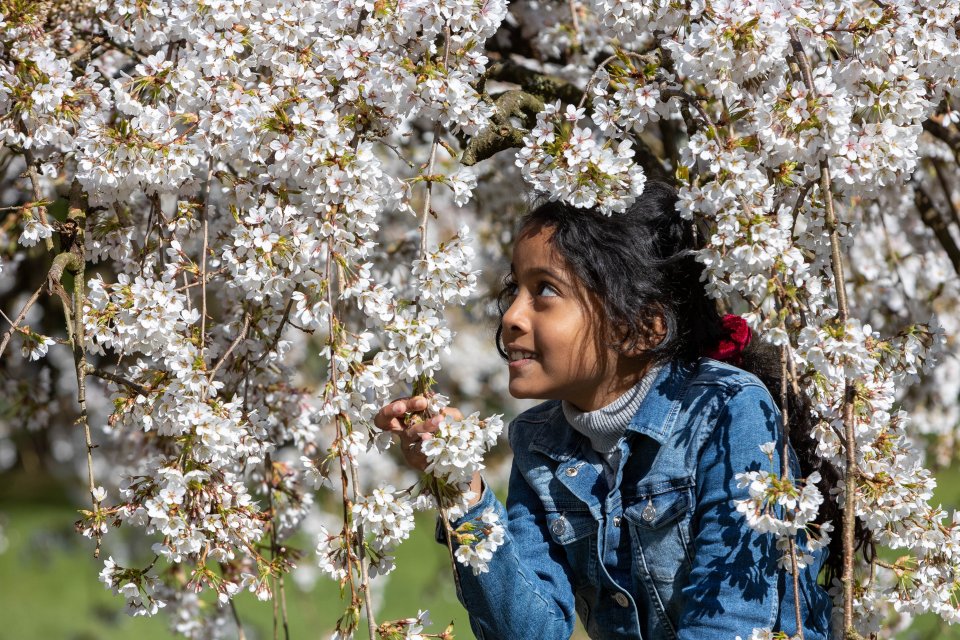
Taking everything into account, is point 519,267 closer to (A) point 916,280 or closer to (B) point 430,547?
(A) point 916,280

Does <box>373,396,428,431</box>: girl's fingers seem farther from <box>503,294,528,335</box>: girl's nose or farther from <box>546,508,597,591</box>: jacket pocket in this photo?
<box>546,508,597,591</box>: jacket pocket

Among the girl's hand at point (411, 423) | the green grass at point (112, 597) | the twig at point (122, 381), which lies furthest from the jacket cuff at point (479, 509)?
the green grass at point (112, 597)

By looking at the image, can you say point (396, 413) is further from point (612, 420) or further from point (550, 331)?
point (612, 420)

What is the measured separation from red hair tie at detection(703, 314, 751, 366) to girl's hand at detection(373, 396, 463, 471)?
590 mm

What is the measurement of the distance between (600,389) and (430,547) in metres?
4.87

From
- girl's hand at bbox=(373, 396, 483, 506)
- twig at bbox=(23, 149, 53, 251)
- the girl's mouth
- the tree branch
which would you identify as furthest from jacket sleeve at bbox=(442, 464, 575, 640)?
twig at bbox=(23, 149, 53, 251)

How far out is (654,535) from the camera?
1.72m

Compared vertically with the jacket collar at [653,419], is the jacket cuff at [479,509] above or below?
below

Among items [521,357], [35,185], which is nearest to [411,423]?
[521,357]

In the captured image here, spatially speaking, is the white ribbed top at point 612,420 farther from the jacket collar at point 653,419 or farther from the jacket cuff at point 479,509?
the jacket cuff at point 479,509

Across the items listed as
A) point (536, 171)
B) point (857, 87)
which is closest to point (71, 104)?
point (536, 171)

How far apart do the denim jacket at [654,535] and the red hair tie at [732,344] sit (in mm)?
61

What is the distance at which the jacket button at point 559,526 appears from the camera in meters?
1.87

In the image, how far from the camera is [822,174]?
4.78ft
